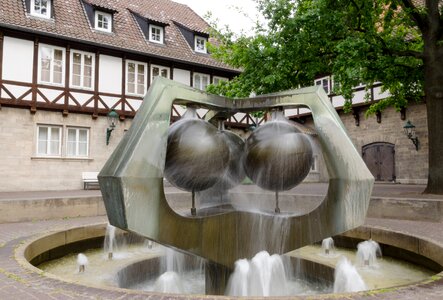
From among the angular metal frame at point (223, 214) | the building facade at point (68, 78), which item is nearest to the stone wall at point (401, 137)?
the building facade at point (68, 78)

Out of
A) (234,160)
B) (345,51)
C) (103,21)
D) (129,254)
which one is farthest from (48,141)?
(234,160)

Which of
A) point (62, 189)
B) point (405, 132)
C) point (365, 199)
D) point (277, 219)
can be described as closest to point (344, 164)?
point (365, 199)

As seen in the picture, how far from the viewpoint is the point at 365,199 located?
14.4 feet

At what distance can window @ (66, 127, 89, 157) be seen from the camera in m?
17.5

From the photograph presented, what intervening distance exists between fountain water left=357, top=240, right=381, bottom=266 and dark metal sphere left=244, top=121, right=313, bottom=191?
8.89 feet

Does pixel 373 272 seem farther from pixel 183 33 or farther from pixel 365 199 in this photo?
pixel 183 33

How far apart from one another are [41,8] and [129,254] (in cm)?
1440

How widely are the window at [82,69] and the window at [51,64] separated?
45cm

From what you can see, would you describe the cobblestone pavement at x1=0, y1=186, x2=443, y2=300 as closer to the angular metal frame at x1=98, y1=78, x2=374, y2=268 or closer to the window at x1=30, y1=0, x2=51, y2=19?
the angular metal frame at x1=98, y1=78, x2=374, y2=268

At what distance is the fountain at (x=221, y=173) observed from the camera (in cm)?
391

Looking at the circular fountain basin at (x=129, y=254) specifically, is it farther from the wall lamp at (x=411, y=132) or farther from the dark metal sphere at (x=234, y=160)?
the wall lamp at (x=411, y=132)

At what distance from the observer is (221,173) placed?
15.3 feet

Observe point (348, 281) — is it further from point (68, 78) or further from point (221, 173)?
point (68, 78)

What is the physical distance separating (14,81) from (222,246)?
14.3 m
